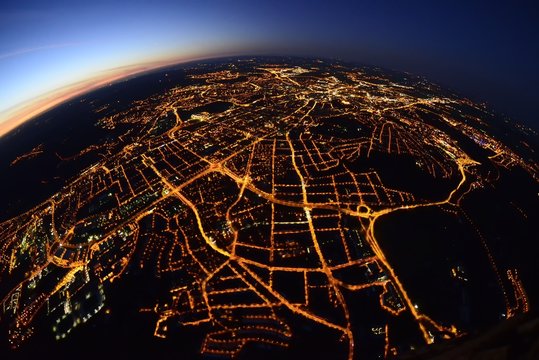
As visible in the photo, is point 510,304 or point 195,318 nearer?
point 195,318

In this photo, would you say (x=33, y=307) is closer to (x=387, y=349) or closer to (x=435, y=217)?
(x=387, y=349)

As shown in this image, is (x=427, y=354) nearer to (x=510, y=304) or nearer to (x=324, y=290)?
(x=324, y=290)

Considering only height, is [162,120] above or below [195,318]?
above

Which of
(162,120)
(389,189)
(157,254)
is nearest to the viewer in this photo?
(157,254)

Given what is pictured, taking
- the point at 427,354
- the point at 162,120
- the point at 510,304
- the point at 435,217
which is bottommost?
the point at 510,304

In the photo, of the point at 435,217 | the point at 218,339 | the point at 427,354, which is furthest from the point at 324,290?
the point at 427,354

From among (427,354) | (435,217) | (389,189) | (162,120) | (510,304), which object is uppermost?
(427,354)

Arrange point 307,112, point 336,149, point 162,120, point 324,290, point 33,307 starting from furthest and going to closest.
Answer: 1. point 162,120
2. point 307,112
3. point 336,149
4. point 33,307
5. point 324,290

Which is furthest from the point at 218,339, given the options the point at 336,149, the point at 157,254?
the point at 336,149

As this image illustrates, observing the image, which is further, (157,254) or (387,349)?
(157,254)
